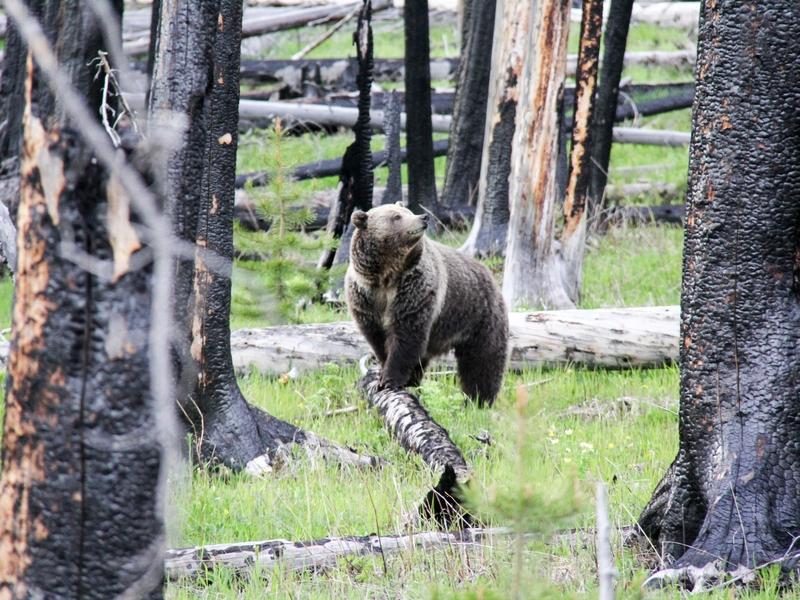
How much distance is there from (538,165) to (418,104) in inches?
105

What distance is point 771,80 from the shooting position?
13.5ft

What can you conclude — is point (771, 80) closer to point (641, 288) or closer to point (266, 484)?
point (266, 484)

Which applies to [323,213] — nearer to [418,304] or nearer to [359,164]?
[359,164]

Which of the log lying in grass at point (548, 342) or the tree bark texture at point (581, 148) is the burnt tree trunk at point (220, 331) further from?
the tree bark texture at point (581, 148)

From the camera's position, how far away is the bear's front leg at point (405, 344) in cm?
732

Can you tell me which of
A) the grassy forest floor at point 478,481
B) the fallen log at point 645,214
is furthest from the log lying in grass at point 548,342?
the fallen log at point 645,214

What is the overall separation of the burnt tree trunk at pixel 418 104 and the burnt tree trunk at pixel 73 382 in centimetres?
916

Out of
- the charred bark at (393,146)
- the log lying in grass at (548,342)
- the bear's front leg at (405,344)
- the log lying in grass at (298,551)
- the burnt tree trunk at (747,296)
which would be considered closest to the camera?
the burnt tree trunk at (747,296)

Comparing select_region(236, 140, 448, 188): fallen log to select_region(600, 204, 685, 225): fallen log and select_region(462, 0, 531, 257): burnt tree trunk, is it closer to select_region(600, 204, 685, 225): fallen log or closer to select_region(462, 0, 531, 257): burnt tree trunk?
select_region(462, 0, 531, 257): burnt tree trunk

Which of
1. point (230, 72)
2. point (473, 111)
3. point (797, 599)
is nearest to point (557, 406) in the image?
point (230, 72)

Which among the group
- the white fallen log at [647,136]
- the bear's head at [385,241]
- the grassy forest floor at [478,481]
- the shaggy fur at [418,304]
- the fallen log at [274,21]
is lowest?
the grassy forest floor at [478,481]

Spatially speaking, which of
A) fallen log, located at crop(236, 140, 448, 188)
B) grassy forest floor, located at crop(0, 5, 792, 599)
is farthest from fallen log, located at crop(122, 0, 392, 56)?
grassy forest floor, located at crop(0, 5, 792, 599)

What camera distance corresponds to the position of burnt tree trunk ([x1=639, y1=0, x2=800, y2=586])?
4.10m

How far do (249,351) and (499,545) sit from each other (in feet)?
13.3
